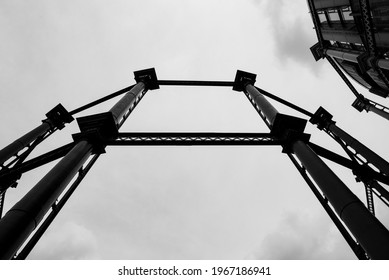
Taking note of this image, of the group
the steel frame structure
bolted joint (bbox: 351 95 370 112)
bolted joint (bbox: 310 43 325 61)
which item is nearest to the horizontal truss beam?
the steel frame structure

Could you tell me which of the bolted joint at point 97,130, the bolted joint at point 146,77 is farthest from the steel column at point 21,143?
the bolted joint at point 146,77

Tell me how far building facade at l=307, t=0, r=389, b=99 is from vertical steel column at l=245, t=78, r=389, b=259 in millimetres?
11347

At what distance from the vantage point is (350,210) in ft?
16.7

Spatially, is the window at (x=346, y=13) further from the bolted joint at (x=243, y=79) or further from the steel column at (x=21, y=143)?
the steel column at (x=21, y=143)

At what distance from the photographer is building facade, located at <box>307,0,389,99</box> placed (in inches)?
551

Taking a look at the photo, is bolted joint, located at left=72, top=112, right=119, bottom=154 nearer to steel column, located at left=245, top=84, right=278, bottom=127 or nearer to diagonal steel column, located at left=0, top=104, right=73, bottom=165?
diagonal steel column, located at left=0, top=104, right=73, bottom=165

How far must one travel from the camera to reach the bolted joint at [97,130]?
8102mm

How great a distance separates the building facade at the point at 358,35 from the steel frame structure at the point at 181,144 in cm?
610

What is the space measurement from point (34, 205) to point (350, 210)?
7319 mm

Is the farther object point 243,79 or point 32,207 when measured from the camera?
point 243,79

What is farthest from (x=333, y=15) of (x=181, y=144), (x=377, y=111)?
(x=181, y=144)

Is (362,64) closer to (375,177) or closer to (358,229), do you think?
(375,177)

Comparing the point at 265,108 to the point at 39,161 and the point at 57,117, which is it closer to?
the point at 39,161

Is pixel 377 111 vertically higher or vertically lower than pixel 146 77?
higher
